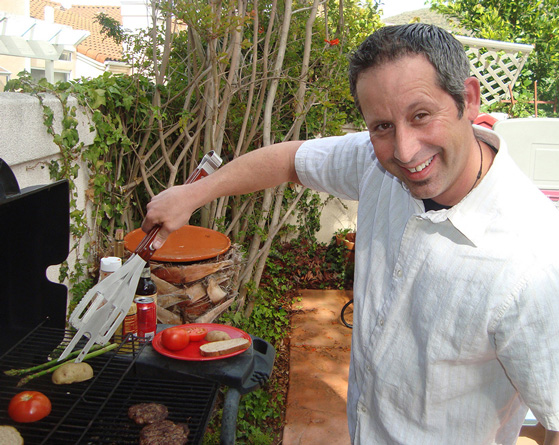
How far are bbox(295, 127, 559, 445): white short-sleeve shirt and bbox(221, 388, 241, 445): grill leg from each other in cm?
39

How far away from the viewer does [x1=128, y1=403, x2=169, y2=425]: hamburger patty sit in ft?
4.68

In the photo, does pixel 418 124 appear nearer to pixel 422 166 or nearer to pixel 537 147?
pixel 422 166

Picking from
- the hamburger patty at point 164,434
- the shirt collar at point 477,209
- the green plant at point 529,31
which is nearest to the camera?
the shirt collar at point 477,209

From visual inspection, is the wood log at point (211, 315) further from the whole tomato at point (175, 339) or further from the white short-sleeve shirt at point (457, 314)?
the white short-sleeve shirt at point (457, 314)

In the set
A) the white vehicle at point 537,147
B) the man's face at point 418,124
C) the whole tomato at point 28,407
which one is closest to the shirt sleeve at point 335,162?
the man's face at point 418,124

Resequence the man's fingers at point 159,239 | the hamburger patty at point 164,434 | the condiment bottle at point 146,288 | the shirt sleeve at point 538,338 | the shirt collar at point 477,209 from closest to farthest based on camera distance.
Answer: the shirt sleeve at point 538,338 → the shirt collar at point 477,209 → the hamburger patty at point 164,434 → the man's fingers at point 159,239 → the condiment bottle at point 146,288

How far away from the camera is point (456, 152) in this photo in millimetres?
1195

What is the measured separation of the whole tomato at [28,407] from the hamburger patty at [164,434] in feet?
0.99

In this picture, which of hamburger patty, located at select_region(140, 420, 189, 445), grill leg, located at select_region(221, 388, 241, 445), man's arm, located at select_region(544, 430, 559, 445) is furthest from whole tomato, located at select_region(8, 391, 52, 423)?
man's arm, located at select_region(544, 430, 559, 445)

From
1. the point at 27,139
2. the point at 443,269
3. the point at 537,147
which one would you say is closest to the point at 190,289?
the point at 27,139

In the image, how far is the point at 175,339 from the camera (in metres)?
1.72

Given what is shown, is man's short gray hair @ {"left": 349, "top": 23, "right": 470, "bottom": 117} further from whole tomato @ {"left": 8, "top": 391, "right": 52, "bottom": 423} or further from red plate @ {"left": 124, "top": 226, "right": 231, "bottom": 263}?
red plate @ {"left": 124, "top": 226, "right": 231, "bottom": 263}

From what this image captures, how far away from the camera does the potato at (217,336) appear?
6.01ft

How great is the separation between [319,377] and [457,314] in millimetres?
2579
